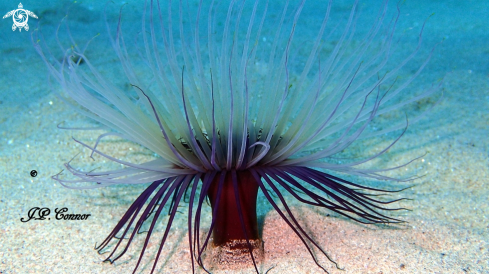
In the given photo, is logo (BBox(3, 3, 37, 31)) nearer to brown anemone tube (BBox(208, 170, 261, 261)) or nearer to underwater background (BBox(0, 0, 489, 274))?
underwater background (BBox(0, 0, 489, 274))

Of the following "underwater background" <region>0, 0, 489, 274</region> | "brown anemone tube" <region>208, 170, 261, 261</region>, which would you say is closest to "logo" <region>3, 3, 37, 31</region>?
"underwater background" <region>0, 0, 489, 274</region>

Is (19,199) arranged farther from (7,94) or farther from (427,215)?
(427,215)

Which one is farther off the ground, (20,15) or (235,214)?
(20,15)

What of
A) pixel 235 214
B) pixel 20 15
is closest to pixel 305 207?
pixel 235 214

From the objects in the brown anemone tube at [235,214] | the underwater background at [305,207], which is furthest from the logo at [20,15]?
the brown anemone tube at [235,214]

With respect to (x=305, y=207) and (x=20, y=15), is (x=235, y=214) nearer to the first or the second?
(x=305, y=207)

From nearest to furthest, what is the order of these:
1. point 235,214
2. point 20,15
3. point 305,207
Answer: point 235,214 → point 305,207 → point 20,15
